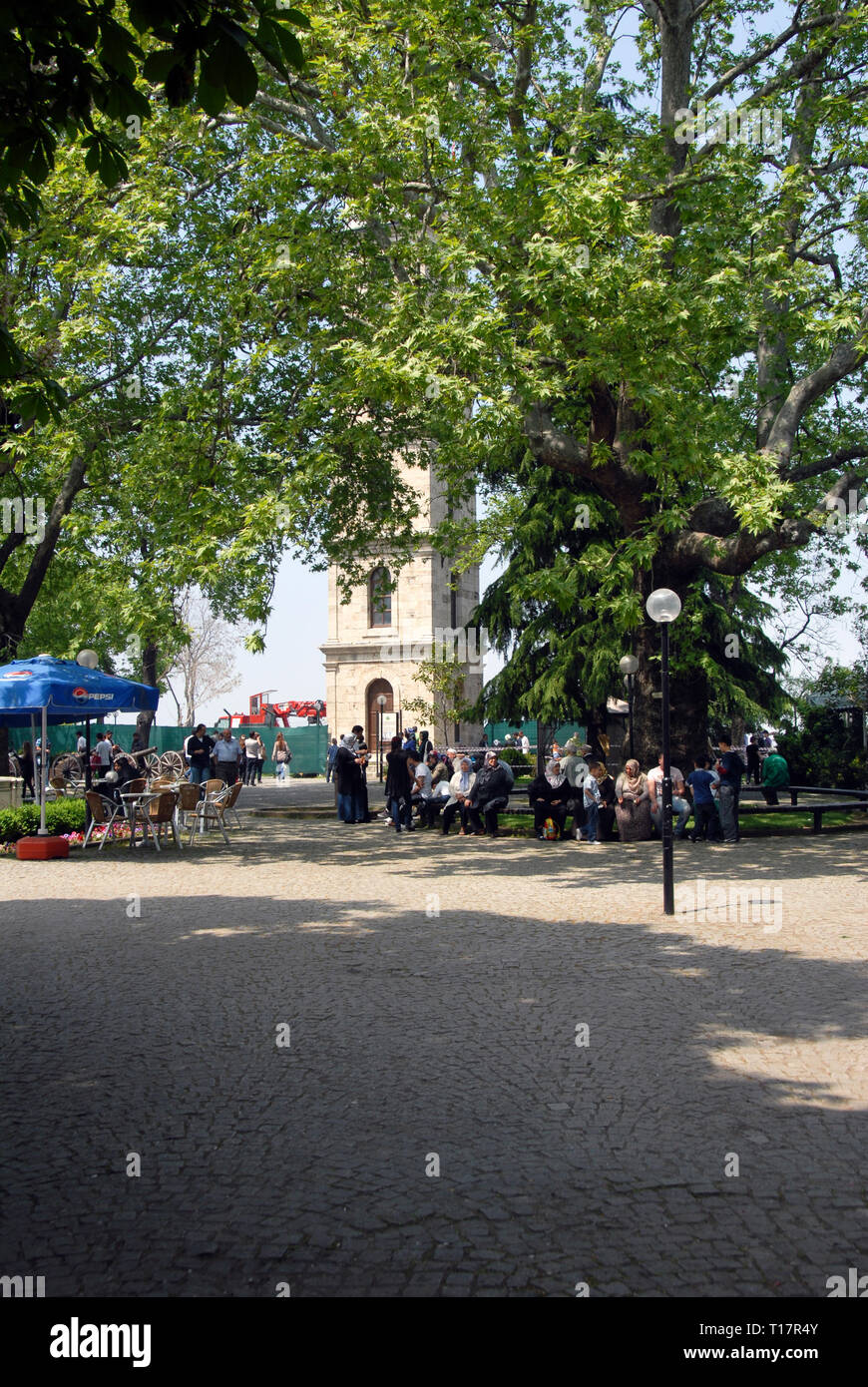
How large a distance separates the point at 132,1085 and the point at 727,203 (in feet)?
49.1

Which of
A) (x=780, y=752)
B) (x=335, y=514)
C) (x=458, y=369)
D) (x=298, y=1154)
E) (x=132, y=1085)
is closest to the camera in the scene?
(x=298, y=1154)

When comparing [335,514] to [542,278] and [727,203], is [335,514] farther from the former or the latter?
[727,203]

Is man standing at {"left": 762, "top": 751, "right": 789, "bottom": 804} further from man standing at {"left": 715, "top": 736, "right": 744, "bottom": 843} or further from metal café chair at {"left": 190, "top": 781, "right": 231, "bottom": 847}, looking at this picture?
metal café chair at {"left": 190, "top": 781, "right": 231, "bottom": 847}

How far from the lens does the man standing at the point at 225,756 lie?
83.4ft

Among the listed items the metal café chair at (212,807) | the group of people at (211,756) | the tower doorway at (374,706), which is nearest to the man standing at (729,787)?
the metal café chair at (212,807)

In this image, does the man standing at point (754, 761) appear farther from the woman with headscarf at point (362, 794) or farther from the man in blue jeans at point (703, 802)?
the man in blue jeans at point (703, 802)

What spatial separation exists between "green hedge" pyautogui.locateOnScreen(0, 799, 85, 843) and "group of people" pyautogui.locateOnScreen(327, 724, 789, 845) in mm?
5153

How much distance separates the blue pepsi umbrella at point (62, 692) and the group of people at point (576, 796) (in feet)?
17.1

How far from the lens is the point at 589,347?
1428 centimetres

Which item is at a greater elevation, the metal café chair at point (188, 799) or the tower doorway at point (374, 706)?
the tower doorway at point (374, 706)


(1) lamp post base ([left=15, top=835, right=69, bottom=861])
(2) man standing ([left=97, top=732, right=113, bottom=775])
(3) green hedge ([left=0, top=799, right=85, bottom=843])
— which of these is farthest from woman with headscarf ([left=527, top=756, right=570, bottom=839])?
(2) man standing ([left=97, top=732, right=113, bottom=775])
